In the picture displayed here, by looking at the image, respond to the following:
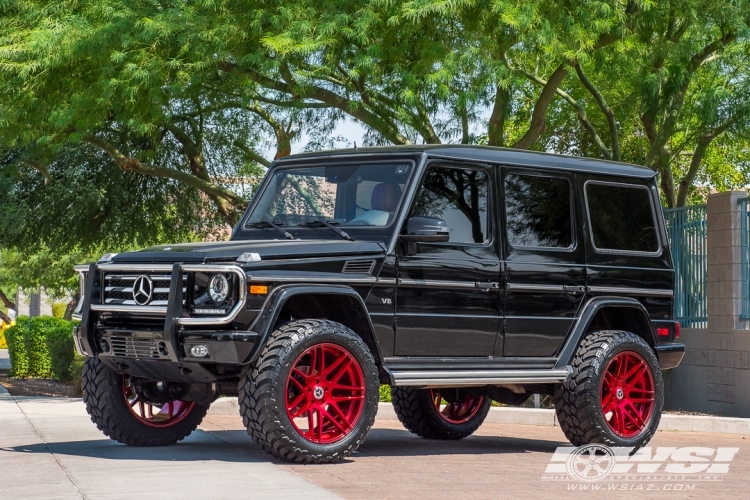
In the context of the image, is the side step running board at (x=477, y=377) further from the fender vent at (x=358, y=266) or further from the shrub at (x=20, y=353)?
the shrub at (x=20, y=353)

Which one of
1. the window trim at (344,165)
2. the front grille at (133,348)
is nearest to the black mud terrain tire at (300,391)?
the front grille at (133,348)

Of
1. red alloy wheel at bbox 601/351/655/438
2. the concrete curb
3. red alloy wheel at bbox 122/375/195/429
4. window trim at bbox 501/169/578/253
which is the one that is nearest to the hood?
red alloy wheel at bbox 122/375/195/429

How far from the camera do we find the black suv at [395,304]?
8.23m

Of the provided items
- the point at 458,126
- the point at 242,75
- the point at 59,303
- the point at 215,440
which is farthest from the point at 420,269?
the point at 59,303

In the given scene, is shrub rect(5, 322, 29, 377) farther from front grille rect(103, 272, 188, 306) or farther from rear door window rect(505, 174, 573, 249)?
rear door window rect(505, 174, 573, 249)

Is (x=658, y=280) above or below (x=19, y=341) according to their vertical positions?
above

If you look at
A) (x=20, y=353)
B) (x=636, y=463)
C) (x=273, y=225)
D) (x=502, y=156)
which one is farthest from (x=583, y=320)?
(x=20, y=353)

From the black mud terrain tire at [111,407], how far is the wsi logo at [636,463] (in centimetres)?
318

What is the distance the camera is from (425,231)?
877 centimetres

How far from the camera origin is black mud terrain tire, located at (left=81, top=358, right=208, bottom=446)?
934 centimetres

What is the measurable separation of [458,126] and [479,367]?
9.22 metres

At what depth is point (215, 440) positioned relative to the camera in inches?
410

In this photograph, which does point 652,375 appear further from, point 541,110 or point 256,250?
point 541,110

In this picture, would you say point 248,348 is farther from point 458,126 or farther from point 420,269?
Result: point 458,126
